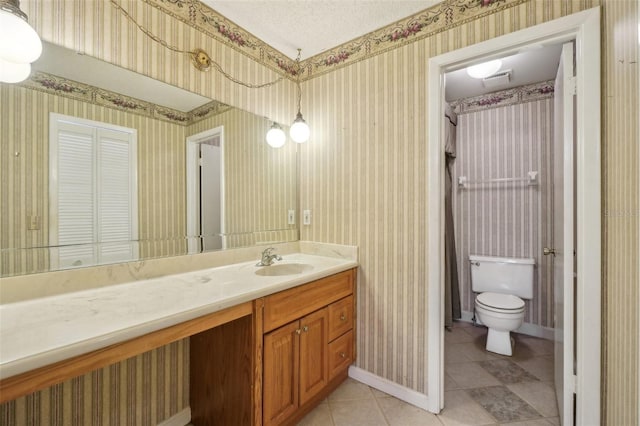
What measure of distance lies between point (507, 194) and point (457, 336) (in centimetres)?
146

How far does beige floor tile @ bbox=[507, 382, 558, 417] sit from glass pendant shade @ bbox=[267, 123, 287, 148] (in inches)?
92.1

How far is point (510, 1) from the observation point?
1.40 metres

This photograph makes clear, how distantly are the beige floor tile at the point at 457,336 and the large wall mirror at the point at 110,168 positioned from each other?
6.79 feet

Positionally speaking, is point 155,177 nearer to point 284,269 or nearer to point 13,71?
point 13,71

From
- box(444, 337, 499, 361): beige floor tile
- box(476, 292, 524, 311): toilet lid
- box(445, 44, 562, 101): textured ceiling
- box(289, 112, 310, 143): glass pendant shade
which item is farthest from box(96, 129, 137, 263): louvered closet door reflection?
box(476, 292, 524, 311): toilet lid

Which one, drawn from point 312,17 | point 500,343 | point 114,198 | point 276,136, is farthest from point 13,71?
point 500,343

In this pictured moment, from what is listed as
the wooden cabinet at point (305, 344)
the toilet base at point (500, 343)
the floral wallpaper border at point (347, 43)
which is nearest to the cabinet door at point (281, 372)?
the wooden cabinet at point (305, 344)

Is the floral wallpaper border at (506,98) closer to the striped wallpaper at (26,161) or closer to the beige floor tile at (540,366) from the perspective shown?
the beige floor tile at (540,366)

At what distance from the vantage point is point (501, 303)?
2271 mm

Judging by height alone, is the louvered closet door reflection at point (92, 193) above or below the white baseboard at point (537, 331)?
above

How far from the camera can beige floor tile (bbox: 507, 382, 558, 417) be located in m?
1.62

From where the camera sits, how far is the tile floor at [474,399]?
5.03ft

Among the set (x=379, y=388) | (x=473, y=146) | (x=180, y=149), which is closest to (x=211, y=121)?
(x=180, y=149)

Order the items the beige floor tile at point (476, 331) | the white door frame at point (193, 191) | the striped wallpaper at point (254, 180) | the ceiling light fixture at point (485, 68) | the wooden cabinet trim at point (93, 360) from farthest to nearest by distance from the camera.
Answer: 1. the beige floor tile at point (476, 331)
2. the ceiling light fixture at point (485, 68)
3. the striped wallpaper at point (254, 180)
4. the white door frame at point (193, 191)
5. the wooden cabinet trim at point (93, 360)
